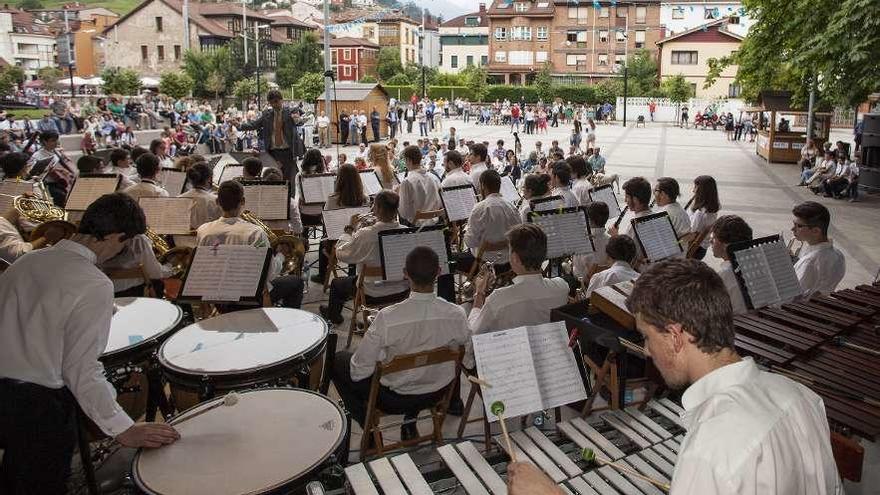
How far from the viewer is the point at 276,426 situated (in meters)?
3.16

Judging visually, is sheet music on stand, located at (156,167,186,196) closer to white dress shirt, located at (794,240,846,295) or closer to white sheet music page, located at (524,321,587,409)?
white sheet music page, located at (524,321,587,409)

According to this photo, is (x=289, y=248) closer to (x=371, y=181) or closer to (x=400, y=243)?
(x=400, y=243)

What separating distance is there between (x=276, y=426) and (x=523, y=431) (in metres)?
1.24

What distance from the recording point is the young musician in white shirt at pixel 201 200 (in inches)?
307

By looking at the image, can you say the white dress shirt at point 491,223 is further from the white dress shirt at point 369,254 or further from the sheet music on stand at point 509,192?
the sheet music on stand at point 509,192

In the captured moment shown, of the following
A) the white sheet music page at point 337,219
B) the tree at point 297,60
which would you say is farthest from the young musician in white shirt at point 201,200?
the tree at point 297,60

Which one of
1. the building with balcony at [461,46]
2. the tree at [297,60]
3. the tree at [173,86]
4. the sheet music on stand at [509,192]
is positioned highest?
the building with balcony at [461,46]

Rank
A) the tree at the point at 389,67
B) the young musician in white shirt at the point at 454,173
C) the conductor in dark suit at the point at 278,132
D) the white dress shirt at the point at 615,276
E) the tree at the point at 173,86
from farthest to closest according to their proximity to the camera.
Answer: the tree at the point at 389,67
the tree at the point at 173,86
the conductor in dark suit at the point at 278,132
the young musician in white shirt at the point at 454,173
the white dress shirt at the point at 615,276

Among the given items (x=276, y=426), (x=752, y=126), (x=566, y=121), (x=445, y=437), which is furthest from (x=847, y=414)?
(x=566, y=121)

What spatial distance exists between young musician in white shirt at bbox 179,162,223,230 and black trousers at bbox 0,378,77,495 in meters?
4.64

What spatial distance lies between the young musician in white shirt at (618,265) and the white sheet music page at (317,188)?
16.4ft

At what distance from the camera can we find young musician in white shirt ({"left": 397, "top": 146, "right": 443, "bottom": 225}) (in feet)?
30.7

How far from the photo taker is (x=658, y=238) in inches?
245

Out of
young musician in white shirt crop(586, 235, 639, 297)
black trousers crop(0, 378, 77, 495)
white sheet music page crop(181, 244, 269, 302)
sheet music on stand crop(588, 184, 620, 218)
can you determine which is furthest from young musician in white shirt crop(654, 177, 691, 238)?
black trousers crop(0, 378, 77, 495)
